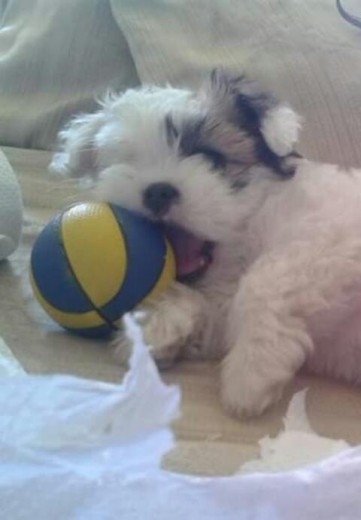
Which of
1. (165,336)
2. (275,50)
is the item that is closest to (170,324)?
(165,336)

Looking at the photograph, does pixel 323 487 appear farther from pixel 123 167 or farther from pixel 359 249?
pixel 123 167

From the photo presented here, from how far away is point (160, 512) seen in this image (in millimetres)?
538

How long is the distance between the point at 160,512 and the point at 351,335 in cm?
78

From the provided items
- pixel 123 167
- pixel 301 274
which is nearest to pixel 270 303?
pixel 301 274

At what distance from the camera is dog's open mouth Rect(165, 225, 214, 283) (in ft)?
4.39

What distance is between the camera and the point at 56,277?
119 centimetres

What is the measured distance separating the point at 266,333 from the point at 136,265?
0.63ft

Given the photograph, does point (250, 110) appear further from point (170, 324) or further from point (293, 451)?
point (293, 451)

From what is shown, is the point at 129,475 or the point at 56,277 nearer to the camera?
the point at 129,475

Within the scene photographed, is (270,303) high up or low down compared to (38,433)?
down

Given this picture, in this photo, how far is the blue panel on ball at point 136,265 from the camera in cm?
119

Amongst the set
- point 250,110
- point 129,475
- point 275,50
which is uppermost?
point 129,475

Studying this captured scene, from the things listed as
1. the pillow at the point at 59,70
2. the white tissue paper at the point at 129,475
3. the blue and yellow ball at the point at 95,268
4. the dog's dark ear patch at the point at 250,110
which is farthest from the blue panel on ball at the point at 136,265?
the pillow at the point at 59,70

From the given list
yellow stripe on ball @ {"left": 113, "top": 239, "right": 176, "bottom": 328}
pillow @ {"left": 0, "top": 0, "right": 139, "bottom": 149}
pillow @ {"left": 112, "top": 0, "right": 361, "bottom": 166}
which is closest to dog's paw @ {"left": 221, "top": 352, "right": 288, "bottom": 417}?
yellow stripe on ball @ {"left": 113, "top": 239, "right": 176, "bottom": 328}
